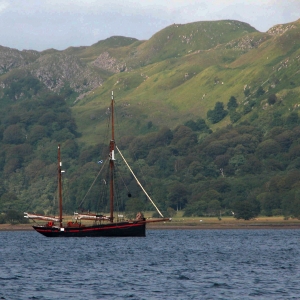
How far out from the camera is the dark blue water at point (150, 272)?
65188 mm

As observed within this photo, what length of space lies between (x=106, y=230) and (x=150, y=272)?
59452 mm

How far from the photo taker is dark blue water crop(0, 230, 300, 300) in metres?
65.2

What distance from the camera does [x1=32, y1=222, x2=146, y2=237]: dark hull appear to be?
140 meters

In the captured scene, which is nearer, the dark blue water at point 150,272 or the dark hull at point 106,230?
the dark blue water at point 150,272

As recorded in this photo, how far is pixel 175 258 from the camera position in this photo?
99438 millimetres

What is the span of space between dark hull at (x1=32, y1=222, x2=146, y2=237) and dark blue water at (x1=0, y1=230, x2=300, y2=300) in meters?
14.9

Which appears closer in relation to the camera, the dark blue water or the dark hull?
the dark blue water

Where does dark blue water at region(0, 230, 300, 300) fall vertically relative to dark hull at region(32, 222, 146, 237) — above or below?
below

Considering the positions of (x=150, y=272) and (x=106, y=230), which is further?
(x=106, y=230)

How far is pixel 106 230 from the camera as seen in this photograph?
140000mm

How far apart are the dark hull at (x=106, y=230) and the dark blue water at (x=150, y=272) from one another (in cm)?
1487

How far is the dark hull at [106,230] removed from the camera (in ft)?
458

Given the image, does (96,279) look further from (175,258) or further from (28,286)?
(175,258)

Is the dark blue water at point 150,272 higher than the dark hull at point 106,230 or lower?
lower
